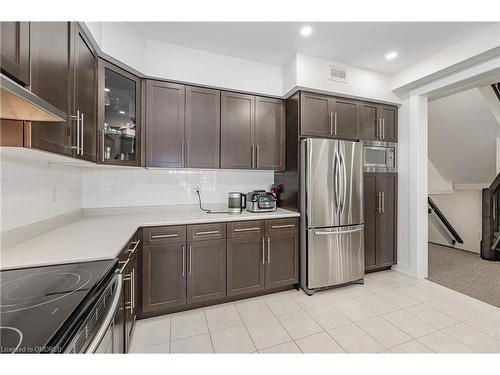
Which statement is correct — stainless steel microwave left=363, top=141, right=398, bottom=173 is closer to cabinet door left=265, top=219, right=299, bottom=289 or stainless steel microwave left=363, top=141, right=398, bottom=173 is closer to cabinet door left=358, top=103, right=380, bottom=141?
cabinet door left=358, top=103, right=380, bottom=141

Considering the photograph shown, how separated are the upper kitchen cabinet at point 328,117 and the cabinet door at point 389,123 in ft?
1.61

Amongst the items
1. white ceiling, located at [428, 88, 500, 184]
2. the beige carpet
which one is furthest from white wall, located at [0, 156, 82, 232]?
white ceiling, located at [428, 88, 500, 184]

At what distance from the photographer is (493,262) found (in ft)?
11.3

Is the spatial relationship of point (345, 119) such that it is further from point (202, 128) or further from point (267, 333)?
point (267, 333)

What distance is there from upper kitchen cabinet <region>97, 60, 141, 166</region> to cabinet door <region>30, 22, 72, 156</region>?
54cm

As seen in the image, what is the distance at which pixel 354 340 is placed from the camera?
5.79 feet

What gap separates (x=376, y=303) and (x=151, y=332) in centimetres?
222

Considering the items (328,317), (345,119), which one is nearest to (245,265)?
(328,317)

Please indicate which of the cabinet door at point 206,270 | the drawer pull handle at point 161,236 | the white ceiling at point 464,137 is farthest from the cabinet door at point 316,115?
the white ceiling at point 464,137

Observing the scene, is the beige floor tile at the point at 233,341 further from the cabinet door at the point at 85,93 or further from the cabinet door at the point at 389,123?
the cabinet door at the point at 389,123

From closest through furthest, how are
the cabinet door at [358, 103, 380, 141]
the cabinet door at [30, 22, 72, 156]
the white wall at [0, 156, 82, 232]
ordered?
the cabinet door at [30, 22, 72, 156] < the white wall at [0, 156, 82, 232] < the cabinet door at [358, 103, 380, 141]

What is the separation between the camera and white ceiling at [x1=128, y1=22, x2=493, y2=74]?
2041 mm

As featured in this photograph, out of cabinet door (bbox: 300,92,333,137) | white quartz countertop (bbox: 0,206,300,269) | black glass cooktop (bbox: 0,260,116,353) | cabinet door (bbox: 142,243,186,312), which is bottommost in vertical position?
cabinet door (bbox: 142,243,186,312)

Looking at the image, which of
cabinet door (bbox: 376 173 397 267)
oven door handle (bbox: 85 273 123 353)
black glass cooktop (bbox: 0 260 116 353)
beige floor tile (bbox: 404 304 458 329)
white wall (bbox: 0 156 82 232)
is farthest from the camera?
cabinet door (bbox: 376 173 397 267)
